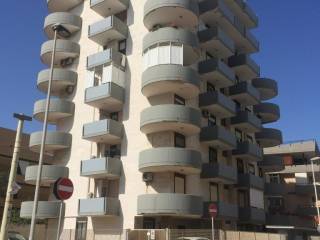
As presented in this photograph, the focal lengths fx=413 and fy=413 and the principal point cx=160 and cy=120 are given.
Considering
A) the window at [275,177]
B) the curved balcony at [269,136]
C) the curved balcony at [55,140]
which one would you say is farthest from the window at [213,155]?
the window at [275,177]

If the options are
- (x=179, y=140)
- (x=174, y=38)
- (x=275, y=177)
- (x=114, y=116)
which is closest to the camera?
(x=174, y=38)

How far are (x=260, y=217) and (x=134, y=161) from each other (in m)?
15.1

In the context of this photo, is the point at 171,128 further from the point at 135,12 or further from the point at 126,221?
A: the point at 135,12

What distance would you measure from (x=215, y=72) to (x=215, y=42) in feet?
11.1

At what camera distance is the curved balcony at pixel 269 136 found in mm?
48156

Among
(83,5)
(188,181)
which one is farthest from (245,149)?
(83,5)

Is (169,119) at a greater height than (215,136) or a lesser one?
greater

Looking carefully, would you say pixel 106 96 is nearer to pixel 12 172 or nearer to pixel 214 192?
pixel 214 192

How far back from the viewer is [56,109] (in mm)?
38656

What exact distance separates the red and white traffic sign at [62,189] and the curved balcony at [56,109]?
24.0m

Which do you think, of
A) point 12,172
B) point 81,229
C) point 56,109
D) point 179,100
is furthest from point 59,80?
point 12,172

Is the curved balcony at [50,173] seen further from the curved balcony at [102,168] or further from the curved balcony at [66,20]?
the curved balcony at [66,20]

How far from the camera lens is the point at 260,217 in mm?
40500

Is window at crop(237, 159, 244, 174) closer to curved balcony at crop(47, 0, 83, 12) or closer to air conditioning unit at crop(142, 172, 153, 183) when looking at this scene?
air conditioning unit at crop(142, 172, 153, 183)
